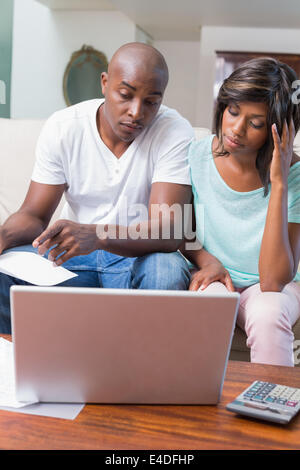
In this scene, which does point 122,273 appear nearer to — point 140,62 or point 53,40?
point 140,62

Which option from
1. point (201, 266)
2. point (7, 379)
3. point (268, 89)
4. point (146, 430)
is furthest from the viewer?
point (201, 266)

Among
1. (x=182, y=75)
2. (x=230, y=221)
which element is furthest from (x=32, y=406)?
(x=182, y=75)

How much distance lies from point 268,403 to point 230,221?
79 centimetres

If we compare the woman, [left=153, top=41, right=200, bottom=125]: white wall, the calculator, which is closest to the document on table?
the calculator

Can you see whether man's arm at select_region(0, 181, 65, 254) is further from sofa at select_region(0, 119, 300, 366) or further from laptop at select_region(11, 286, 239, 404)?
laptop at select_region(11, 286, 239, 404)

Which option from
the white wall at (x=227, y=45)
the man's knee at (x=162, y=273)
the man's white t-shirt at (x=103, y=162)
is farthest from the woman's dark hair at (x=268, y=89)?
the white wall at (x=227, y=45)

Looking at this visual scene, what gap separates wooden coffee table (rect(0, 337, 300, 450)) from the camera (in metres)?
0.74

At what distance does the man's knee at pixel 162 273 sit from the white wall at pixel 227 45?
18.8 ft

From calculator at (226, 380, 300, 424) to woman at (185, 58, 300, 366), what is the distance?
0.38 meters

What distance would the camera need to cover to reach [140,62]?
154 cm

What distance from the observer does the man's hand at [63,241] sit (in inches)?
47.8

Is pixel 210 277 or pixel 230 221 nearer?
pixel 210 277

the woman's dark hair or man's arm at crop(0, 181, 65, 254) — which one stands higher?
the woman's dark hair

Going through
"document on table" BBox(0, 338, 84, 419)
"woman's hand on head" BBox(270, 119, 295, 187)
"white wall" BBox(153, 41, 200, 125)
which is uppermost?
"white wall" BBox(153, 41, 200, 125)
